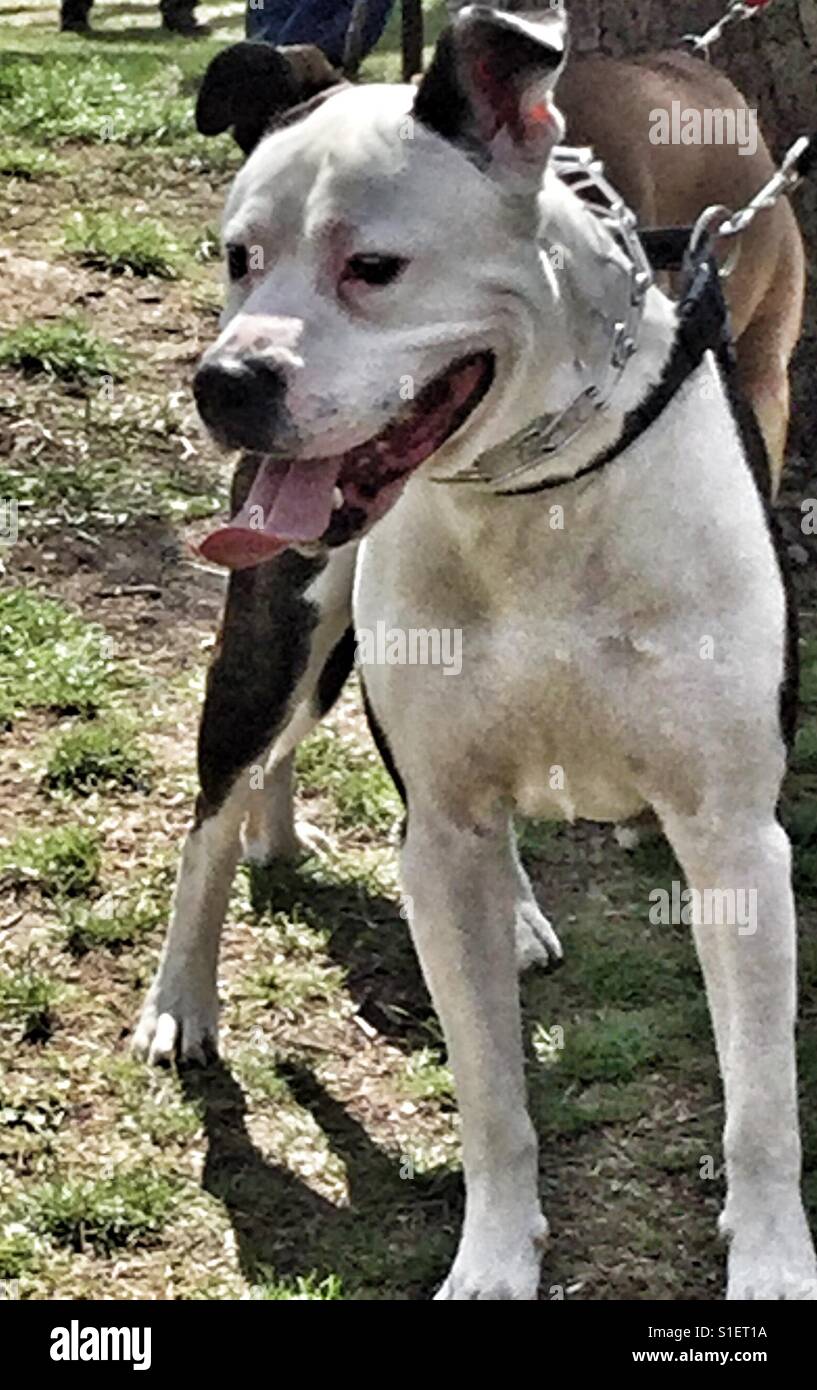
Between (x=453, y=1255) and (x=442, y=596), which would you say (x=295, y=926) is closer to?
(x=453, y=1255)

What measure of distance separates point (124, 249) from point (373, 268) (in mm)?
4639

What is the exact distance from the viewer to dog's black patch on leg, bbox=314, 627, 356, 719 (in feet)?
14.1

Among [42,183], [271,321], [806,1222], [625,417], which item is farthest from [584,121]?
[42,183]

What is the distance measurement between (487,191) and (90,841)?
238cm

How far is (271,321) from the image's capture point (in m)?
2.94

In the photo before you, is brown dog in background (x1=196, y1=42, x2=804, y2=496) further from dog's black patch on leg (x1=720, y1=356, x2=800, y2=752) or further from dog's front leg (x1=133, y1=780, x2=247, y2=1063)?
dog's front leg (x1=133, y1=780, x2=247, y2=1063)

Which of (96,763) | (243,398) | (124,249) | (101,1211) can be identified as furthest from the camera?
(124,249)

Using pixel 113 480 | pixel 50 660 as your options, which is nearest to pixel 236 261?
pixel 50 660

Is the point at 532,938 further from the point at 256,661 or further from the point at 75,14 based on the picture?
the point at 75,14

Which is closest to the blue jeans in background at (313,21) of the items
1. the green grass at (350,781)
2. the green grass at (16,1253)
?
the green grass at (350,781)

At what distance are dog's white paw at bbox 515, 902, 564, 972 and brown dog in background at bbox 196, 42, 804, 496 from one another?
0.96 meters

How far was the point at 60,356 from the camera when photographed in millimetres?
6871

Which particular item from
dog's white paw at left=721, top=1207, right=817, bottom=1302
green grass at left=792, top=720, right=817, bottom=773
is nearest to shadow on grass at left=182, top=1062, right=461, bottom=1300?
dog's white paw at left=721, top=1207, right=817, bottom=1302

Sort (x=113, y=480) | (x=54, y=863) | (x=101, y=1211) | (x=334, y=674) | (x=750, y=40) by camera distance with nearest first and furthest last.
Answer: (x=101, y=1211) < (x=334, y=674) < (x=54, y=863) < (x=750, y=40) < (x=113, y=480)
